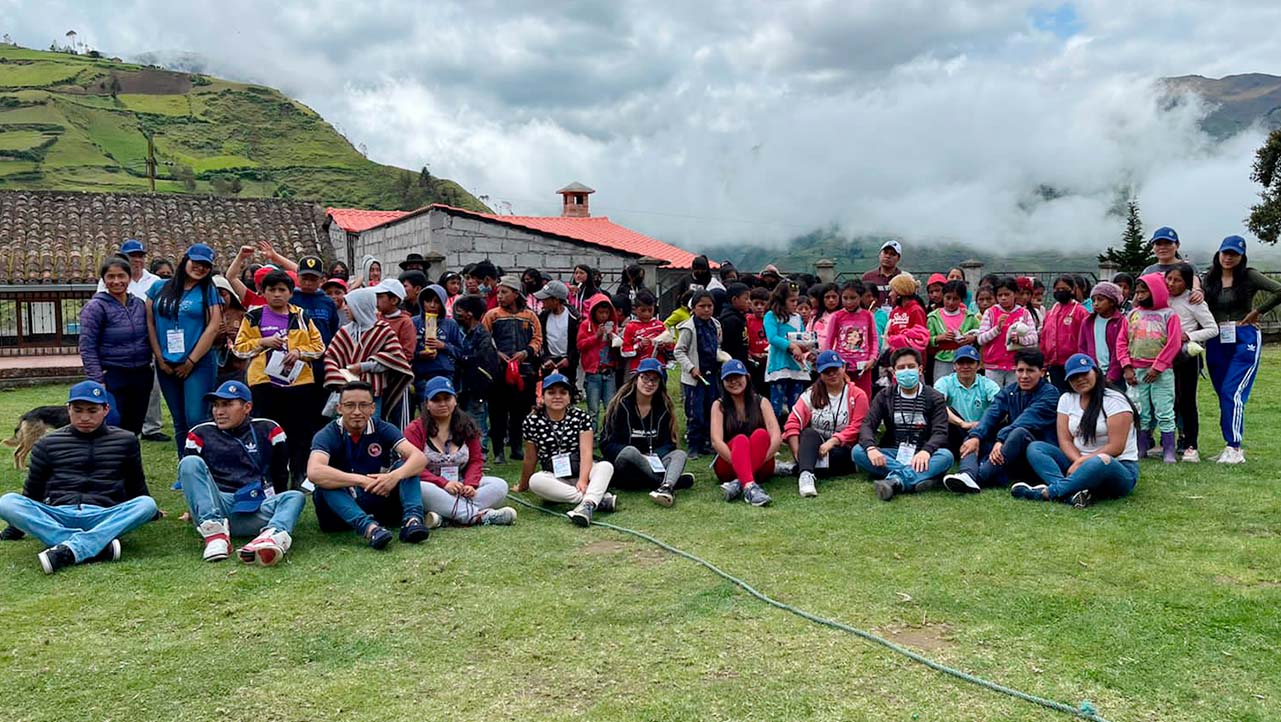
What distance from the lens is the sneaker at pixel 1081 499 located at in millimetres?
6156

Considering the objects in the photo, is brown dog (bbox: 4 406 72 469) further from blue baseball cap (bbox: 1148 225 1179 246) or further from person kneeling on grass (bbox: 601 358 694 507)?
blue baseball cap (bbox: 1148 225 1179 246)

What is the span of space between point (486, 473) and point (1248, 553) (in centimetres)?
548

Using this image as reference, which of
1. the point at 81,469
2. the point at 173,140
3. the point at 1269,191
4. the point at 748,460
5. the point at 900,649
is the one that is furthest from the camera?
the point at 173,140

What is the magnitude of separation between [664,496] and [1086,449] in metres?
3.01

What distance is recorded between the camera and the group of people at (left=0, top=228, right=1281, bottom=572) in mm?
5770

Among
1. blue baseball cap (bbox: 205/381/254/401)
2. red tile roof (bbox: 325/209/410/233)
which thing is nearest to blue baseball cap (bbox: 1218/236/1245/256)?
blue baseball cap (bbox: 205/381/254/401)

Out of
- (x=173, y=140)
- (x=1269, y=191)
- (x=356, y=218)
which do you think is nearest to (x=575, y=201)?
(x=356, y=218)

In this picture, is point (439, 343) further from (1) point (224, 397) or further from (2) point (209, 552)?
(2) point (209, 552)

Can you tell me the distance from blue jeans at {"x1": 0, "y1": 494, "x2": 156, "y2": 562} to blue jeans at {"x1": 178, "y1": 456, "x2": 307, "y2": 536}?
10.2 inches

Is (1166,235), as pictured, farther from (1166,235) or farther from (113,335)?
(113,335)

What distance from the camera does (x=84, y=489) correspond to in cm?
549

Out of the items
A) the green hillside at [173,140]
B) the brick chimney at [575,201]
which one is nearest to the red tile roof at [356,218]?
the brick chimney at [575,201]

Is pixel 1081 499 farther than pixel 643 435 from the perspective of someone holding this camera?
No

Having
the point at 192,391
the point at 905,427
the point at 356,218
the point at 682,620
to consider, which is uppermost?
the point at 356,218
